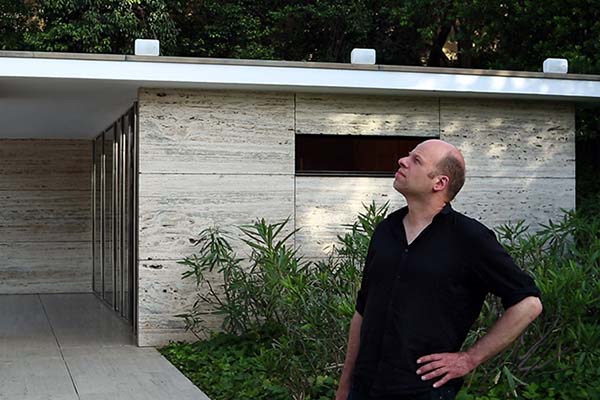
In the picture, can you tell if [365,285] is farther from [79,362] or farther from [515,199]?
[515,199]

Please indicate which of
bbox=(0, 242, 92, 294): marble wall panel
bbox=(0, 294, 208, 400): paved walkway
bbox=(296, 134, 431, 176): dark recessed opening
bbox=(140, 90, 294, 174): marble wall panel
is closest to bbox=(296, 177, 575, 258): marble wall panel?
bbox=(296, 134, 431, 176): dark recessed opening

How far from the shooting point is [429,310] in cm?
323

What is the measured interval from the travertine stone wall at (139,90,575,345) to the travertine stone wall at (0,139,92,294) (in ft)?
22.9

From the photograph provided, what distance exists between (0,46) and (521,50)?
10.2 metres

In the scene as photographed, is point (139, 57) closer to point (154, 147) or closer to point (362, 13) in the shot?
point (154, 147)

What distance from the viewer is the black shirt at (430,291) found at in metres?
3.19

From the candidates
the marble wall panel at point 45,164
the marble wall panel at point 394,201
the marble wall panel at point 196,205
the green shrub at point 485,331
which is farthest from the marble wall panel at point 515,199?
the marble wall panel at point 45,164

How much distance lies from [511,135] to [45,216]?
8.46m

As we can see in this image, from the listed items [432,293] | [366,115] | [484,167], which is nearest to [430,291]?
[432,293]

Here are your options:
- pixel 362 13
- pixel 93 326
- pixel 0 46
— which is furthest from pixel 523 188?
pixel 0 46

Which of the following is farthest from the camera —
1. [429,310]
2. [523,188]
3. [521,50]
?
[521,50]

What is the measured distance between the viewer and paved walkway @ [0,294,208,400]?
739 cm

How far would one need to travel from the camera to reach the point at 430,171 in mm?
3309

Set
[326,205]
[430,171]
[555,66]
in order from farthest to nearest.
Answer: [555,66] < [326,205] < [430,171]
